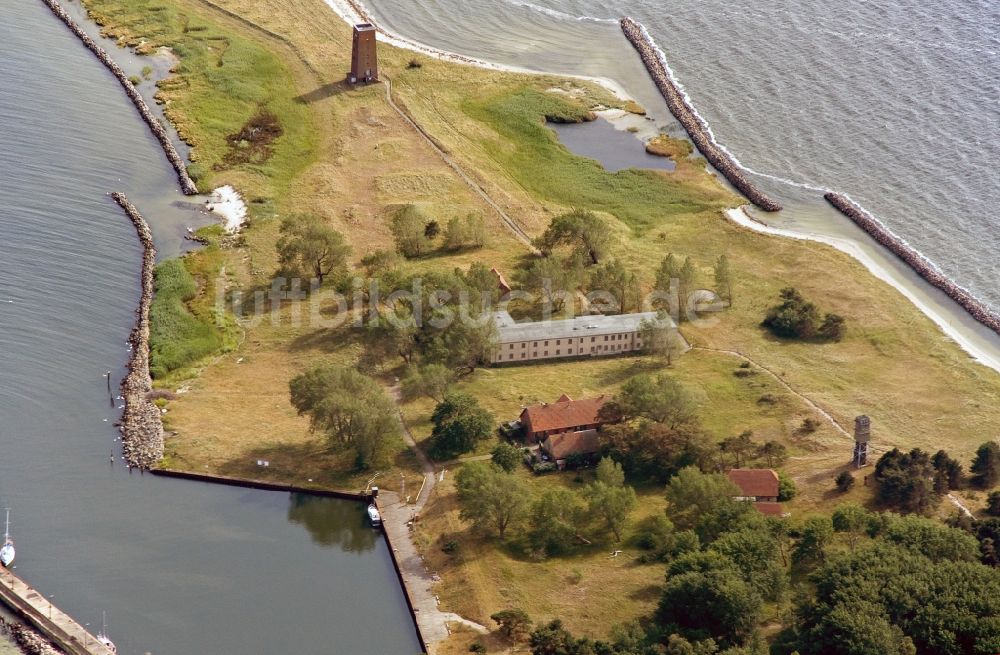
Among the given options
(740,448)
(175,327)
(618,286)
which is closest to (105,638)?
(175,327)

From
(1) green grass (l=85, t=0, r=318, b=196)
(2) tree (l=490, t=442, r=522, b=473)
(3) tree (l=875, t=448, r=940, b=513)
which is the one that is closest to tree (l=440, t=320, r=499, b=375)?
(2) tree (l=490, t=442, r=522, b=473)

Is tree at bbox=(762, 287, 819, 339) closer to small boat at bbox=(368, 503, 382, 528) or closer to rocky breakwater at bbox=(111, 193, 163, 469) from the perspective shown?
small boat at bbox=(368, 503, 382, 528)

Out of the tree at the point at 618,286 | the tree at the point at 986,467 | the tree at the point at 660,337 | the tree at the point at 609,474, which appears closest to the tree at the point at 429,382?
the tree at the point at 609,474

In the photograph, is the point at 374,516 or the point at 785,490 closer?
the point at 785,490

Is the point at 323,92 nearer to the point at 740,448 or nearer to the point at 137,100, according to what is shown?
the point at 137,100

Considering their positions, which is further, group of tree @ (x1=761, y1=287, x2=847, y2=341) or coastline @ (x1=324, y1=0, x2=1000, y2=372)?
group of tree @ (x1=761, y1=287, x2=847, y2=341)

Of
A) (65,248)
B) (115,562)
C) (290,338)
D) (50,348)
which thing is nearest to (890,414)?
(290,338)

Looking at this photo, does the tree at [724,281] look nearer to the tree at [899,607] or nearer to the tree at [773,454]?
the tree at [773,454]
